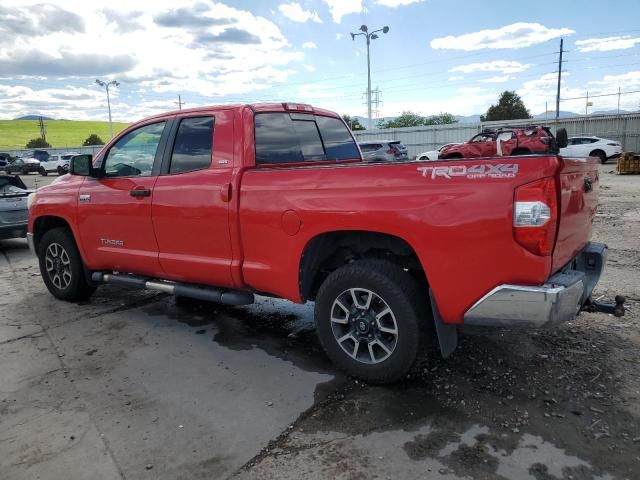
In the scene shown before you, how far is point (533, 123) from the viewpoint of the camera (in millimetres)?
33844

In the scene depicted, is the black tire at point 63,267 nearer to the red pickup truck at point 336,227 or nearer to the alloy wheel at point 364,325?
the red pickup truck at point 336,227

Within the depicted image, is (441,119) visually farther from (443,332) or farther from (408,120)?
(443,332)

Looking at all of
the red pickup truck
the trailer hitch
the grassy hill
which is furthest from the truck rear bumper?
the grassy hill

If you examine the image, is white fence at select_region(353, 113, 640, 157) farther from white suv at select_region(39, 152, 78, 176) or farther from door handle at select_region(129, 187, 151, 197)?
door handle at select_region(129, 187, 151, 197)

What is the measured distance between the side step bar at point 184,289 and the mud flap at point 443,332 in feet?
5.27

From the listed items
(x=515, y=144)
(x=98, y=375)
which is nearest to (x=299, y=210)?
(x=98, y=375)

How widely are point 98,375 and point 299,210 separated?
2015 mm

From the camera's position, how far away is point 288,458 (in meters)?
2.70

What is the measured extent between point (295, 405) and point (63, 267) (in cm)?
368

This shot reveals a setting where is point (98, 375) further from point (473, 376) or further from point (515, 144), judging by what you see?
point (515, 144)

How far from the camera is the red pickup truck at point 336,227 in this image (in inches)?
109

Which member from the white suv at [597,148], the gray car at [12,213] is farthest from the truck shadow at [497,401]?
the white suv at [597,148]

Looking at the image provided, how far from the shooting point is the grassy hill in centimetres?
8200

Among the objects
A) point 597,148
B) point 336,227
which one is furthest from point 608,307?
point 597,148
